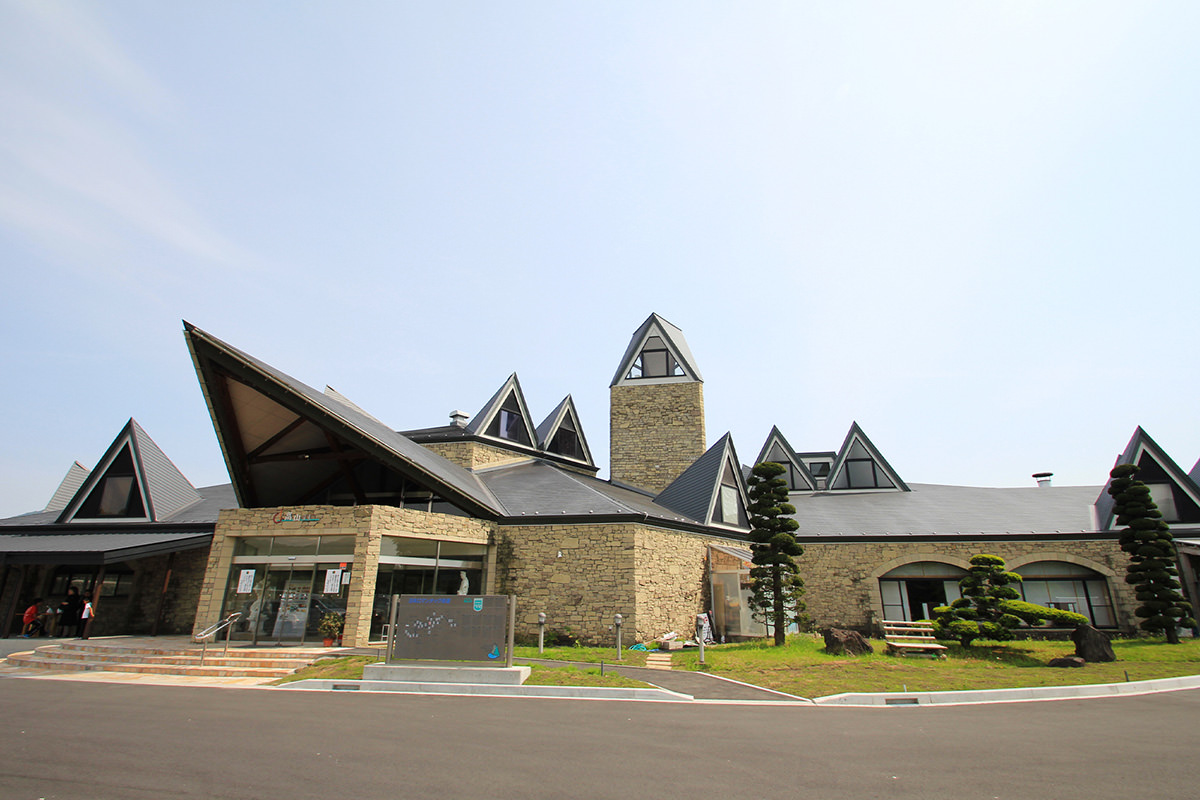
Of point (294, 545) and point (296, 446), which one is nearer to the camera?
point (294, 545)

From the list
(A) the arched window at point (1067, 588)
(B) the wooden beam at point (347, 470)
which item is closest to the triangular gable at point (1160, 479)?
(A) the arched window at point (1067, 588)

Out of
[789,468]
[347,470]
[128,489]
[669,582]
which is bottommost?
[669,582]

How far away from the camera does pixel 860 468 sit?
2955 cm

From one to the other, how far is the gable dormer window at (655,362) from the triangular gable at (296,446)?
12626 mm

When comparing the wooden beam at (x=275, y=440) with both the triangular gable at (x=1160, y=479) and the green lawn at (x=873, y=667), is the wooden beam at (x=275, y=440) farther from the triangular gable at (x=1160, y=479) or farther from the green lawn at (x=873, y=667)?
the triangular gable at (x=1160, y=479)

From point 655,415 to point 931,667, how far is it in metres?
18.8

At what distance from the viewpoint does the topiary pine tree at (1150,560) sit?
17.5 meters

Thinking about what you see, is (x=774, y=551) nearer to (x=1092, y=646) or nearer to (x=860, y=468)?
(x=1092, y=646)

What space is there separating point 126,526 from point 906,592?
2793 cm

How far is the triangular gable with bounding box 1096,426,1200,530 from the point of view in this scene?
22.0 meters

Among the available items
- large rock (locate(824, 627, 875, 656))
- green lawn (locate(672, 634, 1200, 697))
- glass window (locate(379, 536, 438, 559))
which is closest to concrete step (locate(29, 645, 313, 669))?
glass window (locate(379, 536, 438, 559))

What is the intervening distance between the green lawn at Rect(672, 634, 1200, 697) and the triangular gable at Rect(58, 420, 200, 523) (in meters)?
19.8

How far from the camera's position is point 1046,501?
992 inches

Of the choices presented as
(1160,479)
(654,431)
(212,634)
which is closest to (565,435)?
(654,431)
